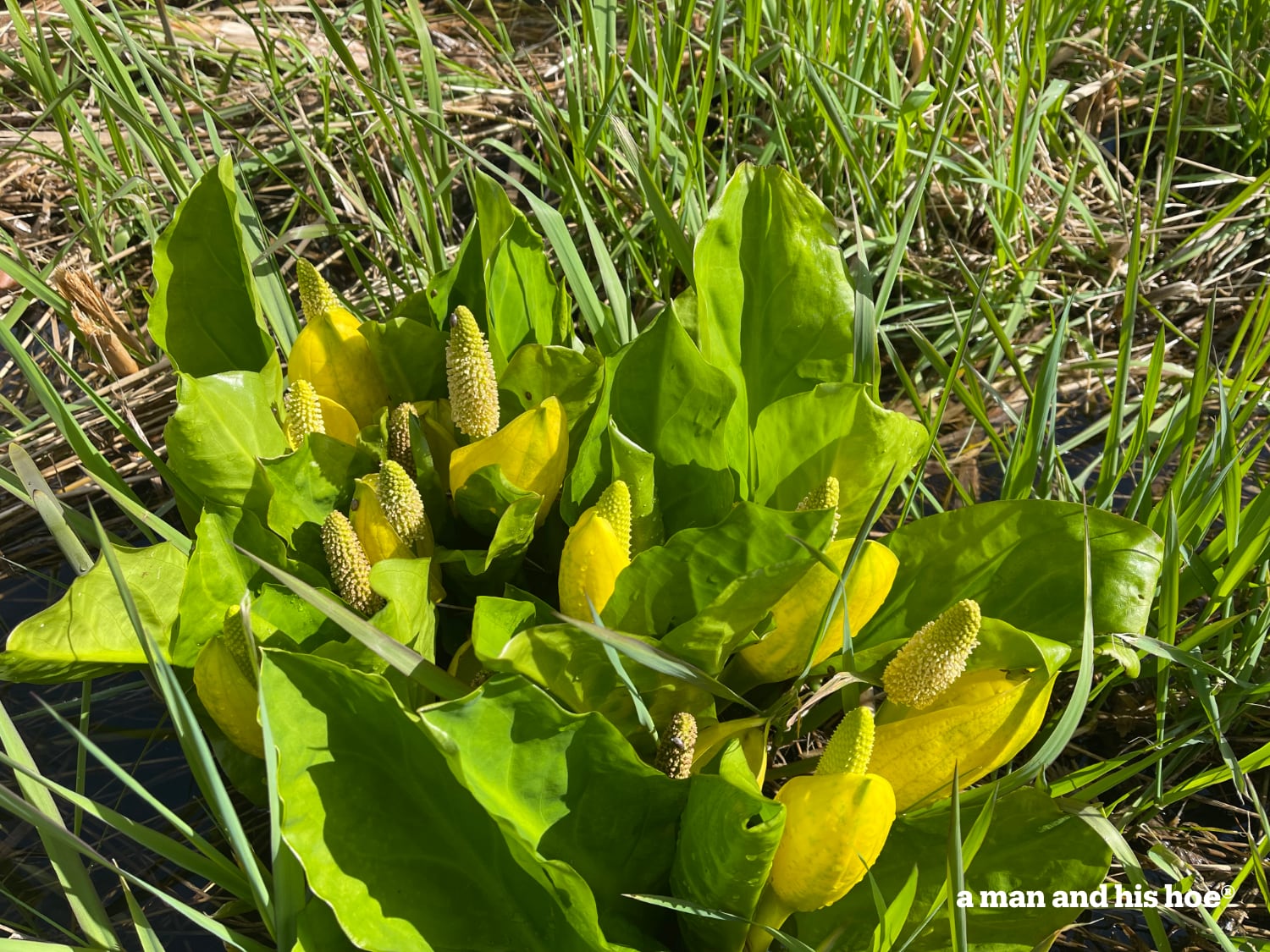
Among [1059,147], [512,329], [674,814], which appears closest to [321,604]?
[674,814]

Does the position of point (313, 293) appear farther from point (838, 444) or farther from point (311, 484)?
point (838, 444)

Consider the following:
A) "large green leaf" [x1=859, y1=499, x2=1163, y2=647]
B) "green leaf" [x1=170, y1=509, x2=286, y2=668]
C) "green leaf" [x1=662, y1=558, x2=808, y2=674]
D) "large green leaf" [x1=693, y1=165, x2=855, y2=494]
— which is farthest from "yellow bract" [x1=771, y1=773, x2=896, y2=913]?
"green leaf" [x1=170, y1=509, x2=286, y2=668]

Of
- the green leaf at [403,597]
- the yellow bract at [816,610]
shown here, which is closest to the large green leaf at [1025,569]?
the yellow bract at [816,610]

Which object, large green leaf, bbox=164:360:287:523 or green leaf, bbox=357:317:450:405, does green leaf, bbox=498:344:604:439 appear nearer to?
green leaf, bbox=357:317:450:405

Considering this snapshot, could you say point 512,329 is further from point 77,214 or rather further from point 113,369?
point 77,214

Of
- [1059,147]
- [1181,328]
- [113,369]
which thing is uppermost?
[1059,147]
